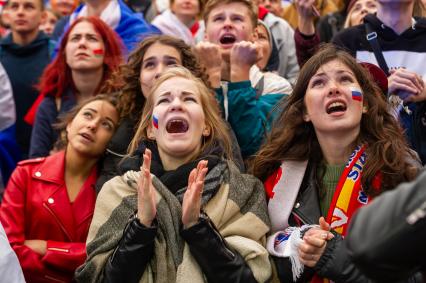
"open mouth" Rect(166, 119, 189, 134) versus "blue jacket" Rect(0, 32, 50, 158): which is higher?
"open mouth" Rect(166, 119, 189, 134)

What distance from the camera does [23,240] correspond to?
513 cm

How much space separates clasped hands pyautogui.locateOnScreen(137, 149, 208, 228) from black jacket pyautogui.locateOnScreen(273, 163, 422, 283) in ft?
1.78

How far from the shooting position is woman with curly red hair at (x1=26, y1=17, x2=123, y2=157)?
20.5 feet

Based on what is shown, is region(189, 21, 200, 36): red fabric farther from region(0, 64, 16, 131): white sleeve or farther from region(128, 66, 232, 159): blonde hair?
region(128, 66, 232, 159): blonde hair

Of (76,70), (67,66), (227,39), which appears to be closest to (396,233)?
(227,39)

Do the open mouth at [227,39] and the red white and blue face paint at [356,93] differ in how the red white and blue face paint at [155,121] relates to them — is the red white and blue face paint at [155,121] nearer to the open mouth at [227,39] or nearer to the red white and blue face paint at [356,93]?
the red white and blue face paint at [356,93]

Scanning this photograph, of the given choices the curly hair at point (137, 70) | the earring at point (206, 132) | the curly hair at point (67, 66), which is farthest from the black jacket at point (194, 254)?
the curly hair at point (67, 66)

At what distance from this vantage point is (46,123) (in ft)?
20.4

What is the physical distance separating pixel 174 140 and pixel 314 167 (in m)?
0.72

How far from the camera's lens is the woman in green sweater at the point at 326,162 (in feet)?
13.7

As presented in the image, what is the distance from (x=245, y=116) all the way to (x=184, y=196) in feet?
4.37

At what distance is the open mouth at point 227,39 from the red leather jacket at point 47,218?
1360 mm

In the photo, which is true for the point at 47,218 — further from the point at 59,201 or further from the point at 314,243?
the point at 314,243

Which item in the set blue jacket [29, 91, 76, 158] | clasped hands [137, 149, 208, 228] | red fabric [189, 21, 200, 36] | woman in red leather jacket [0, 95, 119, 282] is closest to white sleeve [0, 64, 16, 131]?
blue jacket [29, 91, 76, 158]
